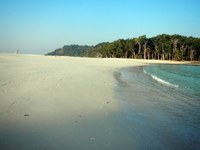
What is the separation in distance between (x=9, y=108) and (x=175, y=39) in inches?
4163

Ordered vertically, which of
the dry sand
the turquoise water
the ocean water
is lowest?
the turquoise water

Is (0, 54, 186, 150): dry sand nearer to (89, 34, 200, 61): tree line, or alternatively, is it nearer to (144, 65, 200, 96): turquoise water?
(144, 65, 200, 96): turquoise water

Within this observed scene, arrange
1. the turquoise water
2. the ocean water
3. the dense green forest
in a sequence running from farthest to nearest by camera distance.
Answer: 1. the dense green forest
2. the turquoise water
3. the ocean water

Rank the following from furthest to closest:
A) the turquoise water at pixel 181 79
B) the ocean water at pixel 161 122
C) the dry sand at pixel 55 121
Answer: the turquoise water at pixel 181 79 → the ocean water at pixel 161 122 → the dry sand at pixel 55 121

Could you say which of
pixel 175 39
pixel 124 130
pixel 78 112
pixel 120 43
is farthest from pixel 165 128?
pixel 120 43

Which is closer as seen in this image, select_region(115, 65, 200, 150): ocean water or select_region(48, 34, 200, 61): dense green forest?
select_region(115, 65, 200, 150): ocean water

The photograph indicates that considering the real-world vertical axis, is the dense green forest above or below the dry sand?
above

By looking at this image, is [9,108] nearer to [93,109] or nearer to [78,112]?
[78,112]

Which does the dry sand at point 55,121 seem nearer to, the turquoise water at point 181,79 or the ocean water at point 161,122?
the ocean water at point 161,122

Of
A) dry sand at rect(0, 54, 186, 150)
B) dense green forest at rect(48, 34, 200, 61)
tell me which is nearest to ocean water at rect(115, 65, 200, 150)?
dry sand at rect(0, 54, 186, 150)

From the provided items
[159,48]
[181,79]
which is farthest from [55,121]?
[159,48]

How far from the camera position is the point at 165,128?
7.84 metres

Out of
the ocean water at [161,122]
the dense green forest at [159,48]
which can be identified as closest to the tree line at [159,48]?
the dense green forest at [159,48]

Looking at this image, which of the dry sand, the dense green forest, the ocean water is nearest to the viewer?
the dry sand
